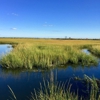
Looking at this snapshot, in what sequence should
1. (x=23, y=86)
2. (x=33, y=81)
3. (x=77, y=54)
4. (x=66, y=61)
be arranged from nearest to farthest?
1. (x=23, y=86)
2. (x=33, y=81)
3. (x=66, y=61)
4. (x=77, y=54)

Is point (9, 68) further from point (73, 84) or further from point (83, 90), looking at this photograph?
point (83, 90)

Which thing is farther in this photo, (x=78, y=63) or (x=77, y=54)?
(x=77, y=54)

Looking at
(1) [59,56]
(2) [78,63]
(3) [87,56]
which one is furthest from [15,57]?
(3) [87,56]

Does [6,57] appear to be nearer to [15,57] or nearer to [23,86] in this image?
[15,57]

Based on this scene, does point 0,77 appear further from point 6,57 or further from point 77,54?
point 77,54

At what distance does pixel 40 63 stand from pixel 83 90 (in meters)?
5.41

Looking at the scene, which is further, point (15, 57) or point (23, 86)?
point (15, 57)

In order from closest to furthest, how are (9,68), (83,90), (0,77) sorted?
(83,90) → (0,77) → (9,68)

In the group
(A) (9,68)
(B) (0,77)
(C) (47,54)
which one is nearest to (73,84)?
(B) (0,77)

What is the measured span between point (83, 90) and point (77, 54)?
835 centimetres

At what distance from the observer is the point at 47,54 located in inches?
568

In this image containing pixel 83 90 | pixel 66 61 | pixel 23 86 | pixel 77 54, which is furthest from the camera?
pixel 77 54

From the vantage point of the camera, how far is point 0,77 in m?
9.80

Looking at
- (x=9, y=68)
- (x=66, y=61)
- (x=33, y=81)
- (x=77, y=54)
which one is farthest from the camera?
(x=77, y=54)
